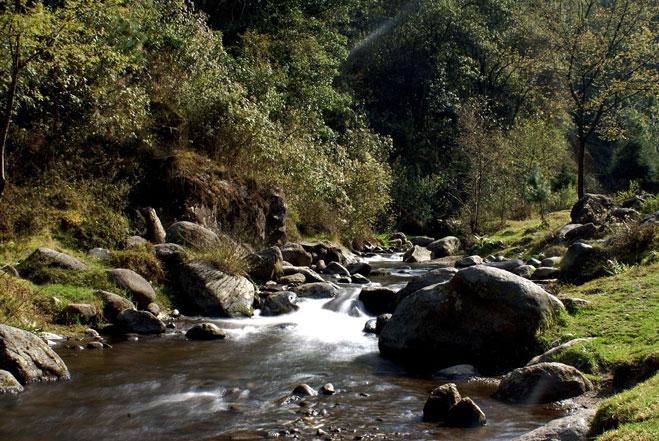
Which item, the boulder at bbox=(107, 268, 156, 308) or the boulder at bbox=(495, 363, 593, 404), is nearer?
the boulder at bbox=(495, 363, 593, 404)

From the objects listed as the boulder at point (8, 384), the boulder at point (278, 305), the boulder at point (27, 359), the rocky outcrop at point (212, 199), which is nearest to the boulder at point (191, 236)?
the rocky outcrop at point (212, 199)

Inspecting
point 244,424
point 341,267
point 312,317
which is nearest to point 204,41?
point 341,267

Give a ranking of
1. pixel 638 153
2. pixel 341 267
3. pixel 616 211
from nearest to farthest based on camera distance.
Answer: pixel 616 211 < pixel 341 267 < pixel 638 153

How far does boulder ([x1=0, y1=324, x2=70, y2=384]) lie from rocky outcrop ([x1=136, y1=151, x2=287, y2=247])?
10.4m

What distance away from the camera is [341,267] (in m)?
24.6

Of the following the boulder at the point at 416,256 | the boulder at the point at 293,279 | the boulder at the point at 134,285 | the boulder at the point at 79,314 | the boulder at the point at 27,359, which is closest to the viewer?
the boulder at the point at 27,359

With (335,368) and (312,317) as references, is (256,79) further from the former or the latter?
(335,368)

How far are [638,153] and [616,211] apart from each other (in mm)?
35320

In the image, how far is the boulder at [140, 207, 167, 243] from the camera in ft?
62.8

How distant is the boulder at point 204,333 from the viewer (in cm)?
1400

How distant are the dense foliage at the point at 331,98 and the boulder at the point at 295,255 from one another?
283 centimetres

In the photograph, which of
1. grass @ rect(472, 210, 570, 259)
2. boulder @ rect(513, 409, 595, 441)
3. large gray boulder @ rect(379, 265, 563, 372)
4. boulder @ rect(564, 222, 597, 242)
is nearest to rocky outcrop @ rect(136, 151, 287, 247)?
grass @ rect(472, 210, 570, 259)

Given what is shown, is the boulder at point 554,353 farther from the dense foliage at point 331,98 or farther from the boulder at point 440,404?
the dense foliage at point 331,98

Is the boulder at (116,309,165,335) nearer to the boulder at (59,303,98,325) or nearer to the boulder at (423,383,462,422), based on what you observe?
the boulder at (59,303,98,325)
